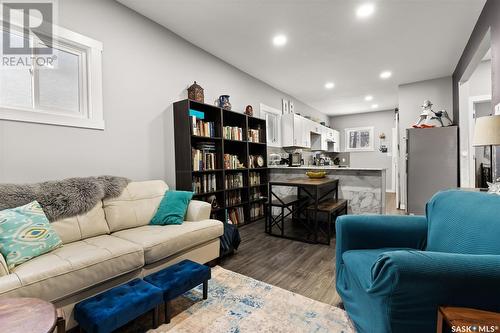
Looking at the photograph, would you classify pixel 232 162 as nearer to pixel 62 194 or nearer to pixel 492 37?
pixel 62 194

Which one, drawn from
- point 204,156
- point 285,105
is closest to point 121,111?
point 204,156

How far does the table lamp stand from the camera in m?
1.68

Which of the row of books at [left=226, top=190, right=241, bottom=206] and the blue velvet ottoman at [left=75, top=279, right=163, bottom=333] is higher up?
the row of books at [left=226, top=190, right=241, bottom=206]

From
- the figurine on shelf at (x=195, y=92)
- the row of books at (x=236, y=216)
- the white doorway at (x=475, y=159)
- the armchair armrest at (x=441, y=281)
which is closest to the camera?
the armchair armrest at (x=441, y=281)

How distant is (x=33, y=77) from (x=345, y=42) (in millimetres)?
3569

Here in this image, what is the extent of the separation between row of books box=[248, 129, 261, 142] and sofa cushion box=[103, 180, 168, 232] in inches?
76.9

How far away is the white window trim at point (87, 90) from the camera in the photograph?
2.04m

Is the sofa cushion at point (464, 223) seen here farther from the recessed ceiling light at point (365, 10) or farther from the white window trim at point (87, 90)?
the white window trim at point (87, 90)

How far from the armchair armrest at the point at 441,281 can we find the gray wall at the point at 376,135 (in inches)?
293

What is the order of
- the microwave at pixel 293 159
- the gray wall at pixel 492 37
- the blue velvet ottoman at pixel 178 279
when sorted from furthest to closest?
the microwave at pixel 293 159 → the gray wall at pixel 492 37 → the blue velvet ottoman at pixel 178 279

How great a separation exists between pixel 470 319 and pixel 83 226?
2414mm

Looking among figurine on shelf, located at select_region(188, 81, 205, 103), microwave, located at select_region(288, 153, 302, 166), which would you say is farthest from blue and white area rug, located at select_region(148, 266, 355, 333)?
microwave, located at select_region(288, 153, 302, 166)

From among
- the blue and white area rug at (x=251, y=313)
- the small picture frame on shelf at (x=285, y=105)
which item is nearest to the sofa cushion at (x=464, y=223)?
the blue and white area rug at (x=251, y=313)

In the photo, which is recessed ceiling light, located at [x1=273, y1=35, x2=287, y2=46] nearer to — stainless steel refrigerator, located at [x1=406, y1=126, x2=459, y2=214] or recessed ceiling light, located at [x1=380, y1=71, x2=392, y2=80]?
recessed ceiling light, located at [x1=380, y1=71, x2=392, y2=80]
